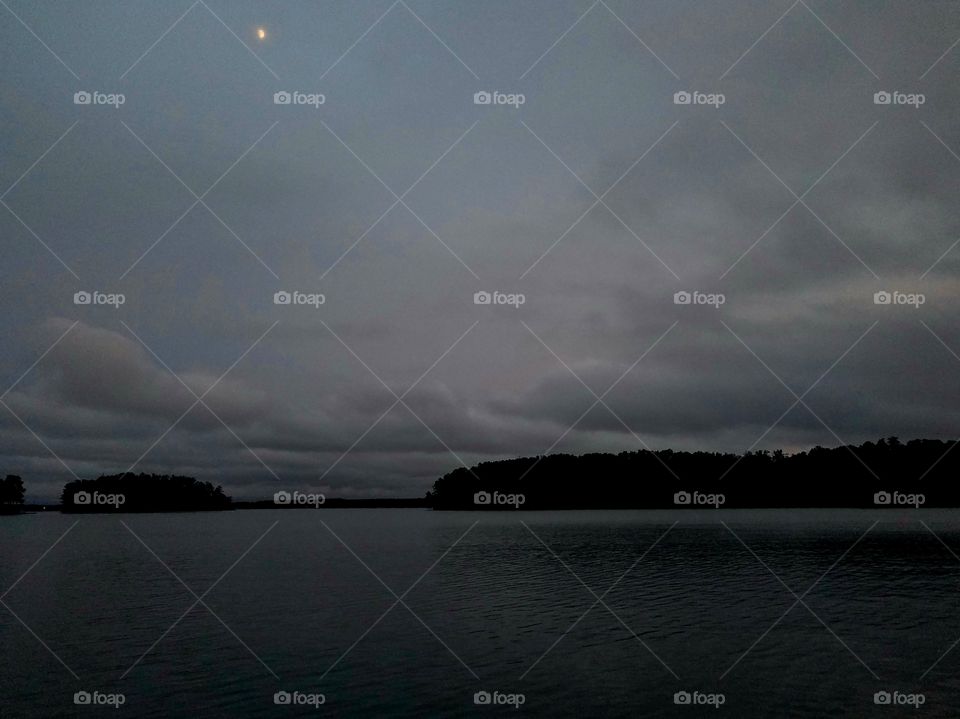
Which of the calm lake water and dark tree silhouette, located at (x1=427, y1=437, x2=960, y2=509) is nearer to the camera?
the calm lake water

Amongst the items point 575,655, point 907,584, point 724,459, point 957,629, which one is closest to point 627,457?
point 724,459

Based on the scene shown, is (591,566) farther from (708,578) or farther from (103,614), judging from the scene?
(103,614)

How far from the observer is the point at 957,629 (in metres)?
42.5

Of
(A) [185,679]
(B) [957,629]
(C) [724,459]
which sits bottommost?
(B) [957,629]

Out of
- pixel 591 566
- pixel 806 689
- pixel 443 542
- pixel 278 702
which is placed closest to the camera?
pixel 278 702

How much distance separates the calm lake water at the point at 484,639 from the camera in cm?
2781

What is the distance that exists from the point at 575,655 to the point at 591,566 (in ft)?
149

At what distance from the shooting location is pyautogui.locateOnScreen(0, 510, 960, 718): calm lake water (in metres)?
27.8

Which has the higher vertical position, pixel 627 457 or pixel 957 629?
pixel 627 457

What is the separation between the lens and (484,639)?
38188 millimetres

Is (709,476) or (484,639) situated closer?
(484,639)

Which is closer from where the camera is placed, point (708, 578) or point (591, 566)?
point (708, 578)

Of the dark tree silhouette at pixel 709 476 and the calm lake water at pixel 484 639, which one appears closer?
the calm lake water at pixel 484 639

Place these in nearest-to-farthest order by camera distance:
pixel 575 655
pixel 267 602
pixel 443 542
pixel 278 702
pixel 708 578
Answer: pixel 278 702 → pixel 575 655 → pixel 267 602 → pixel 708 578 → pixel 443 542
